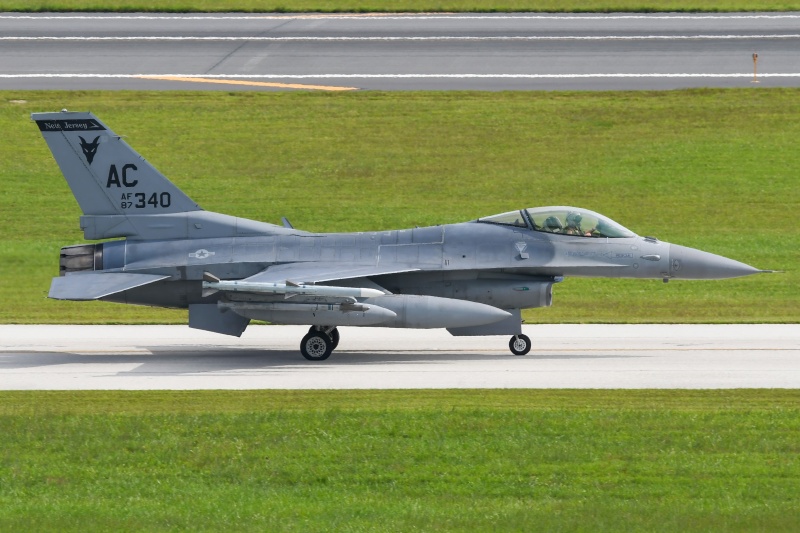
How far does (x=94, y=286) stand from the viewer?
2150 cm

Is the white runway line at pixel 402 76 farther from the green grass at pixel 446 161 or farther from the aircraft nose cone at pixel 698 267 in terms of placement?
the aircraft nose cone at pixel 698 267

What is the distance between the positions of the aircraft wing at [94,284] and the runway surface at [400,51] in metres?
18.7

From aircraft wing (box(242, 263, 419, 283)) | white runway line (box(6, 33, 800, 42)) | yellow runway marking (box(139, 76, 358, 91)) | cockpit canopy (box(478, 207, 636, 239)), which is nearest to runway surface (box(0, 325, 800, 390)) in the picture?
aircraft wing (box(242, 263, 419, 283))

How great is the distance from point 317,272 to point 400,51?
73.1ft

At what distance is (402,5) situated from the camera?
4875 cm

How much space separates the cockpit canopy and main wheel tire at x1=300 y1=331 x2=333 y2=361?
3.67 metres

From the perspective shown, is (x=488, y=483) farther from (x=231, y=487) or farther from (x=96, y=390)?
(x=96, y=390)

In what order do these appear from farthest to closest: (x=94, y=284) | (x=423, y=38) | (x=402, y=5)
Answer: (x=402, y=5) < (x=423, y=38) < (x=94, y=284)

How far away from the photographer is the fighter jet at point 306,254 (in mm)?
21828

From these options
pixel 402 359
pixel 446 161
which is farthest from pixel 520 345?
pixel 446 161

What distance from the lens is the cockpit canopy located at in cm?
2209

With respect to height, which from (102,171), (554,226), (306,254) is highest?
(102,171)

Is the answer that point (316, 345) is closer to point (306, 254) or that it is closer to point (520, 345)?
point (306, 254)

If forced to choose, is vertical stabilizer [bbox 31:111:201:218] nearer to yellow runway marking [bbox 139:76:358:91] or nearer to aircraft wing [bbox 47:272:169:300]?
aircraft wing [bbox 47:272:169:300]
